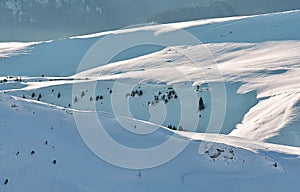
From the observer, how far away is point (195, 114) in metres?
17.7

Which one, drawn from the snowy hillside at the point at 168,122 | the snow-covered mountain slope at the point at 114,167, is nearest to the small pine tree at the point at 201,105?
the snowy hillside at the point at 168,122

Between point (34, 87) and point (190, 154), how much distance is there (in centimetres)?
1473

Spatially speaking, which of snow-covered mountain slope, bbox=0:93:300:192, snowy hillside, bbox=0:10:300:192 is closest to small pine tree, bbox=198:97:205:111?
snowy hillside, bbox=0:10:300:192

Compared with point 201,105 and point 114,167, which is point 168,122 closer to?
point 201,105

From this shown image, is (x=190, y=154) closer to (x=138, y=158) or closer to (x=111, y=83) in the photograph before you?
(x=138, y=158)

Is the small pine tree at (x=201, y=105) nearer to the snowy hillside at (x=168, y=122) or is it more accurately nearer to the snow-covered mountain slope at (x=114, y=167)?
the snowy hillside at (x=168, y=122)

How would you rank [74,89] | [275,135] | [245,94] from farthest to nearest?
[74,89], [245,94], [275,135]

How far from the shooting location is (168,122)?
56.2 ft

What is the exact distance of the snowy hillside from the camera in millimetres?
8828

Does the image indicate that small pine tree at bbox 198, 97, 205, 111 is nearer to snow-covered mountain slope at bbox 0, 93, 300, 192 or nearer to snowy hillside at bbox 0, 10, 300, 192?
snowy hillside at bbox 0, 10, 300, 192

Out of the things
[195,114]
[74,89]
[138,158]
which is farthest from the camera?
[74,89]

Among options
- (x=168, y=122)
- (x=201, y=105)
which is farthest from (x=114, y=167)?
(x=201, y=105)

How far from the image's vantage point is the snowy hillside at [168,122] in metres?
8.83

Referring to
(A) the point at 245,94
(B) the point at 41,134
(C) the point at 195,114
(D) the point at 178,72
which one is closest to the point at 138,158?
(B) the point at 41,134
